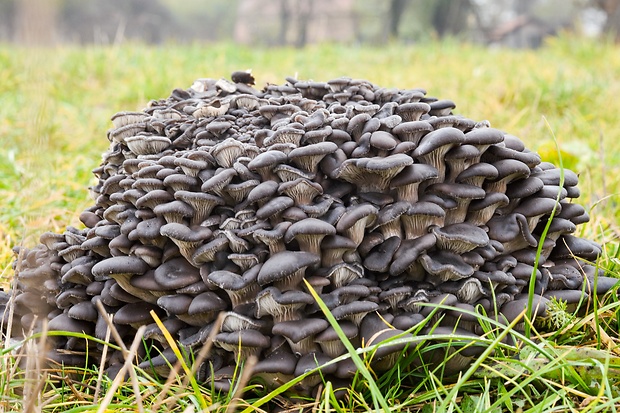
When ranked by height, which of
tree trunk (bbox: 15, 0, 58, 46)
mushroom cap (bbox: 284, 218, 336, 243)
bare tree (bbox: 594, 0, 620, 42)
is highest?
bare tree (bbox: 594, 0, 620, 42)

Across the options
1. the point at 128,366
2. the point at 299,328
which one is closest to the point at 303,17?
the point at 299,328

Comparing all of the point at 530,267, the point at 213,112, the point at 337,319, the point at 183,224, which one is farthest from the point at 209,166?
the point at 530,267

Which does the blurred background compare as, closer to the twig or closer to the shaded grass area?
the shaded grass area

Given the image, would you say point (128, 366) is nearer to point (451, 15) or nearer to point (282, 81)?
point (282, 81)

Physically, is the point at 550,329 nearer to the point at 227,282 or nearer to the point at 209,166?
the point at 227,282

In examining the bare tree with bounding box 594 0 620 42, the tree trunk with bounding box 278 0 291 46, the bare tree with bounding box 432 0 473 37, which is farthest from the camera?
the tree trunk with bounding box 278 0 291 46

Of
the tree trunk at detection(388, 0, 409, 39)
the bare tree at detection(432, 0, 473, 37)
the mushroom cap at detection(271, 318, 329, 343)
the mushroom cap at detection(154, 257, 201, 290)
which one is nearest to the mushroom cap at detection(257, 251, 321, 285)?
the mushroom cap at detection(271, 318, 329, 343)
